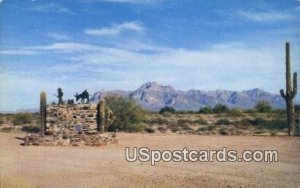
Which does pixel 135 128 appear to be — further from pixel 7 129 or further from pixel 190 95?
pixel 190 95

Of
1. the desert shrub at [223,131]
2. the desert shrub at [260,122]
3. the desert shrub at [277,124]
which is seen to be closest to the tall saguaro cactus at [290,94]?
the desert shrub at [277,124]

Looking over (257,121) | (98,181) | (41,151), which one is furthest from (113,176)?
(257,121)

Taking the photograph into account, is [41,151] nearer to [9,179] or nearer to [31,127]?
[9,179]

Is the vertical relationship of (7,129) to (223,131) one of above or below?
above

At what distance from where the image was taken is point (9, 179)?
9.31 m

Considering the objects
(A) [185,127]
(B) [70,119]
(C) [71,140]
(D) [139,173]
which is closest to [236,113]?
(A) [185,127]

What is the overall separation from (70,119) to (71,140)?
71 cm

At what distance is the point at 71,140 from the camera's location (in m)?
15.0

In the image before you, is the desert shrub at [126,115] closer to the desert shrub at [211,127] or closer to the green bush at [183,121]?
the desert shrub at [211,127]

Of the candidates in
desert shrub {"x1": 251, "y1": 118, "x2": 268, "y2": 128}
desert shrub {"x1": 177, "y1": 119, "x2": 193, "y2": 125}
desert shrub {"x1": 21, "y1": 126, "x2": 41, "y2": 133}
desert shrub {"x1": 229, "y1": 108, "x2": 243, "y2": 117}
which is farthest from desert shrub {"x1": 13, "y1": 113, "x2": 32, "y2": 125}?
desert shrub {"x1": 229, "y1": 108, "x2": 243, "y2": 117}

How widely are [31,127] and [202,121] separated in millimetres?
8596

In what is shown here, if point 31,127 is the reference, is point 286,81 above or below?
above

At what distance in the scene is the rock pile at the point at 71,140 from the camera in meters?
14.8

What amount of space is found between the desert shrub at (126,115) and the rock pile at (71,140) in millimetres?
4981
